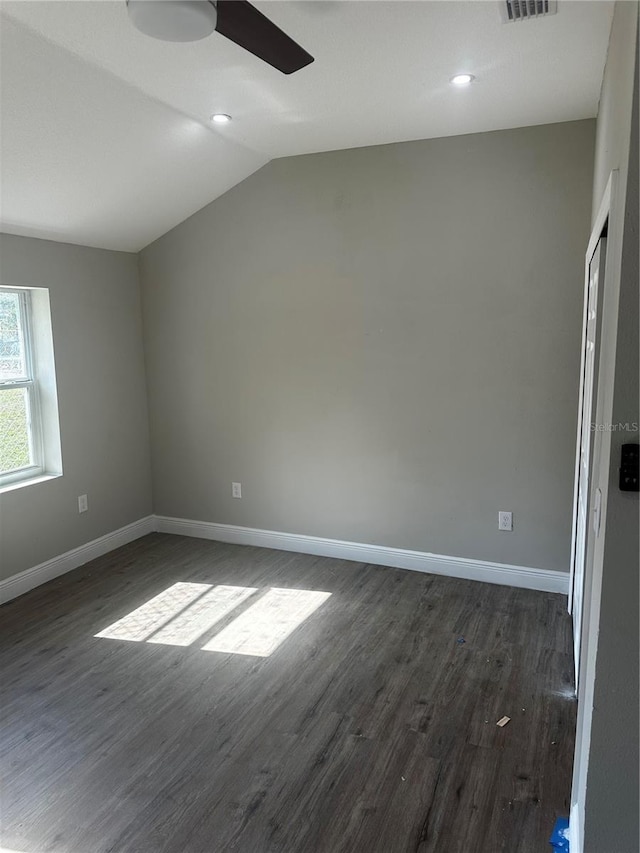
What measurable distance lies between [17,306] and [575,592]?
11.6ft

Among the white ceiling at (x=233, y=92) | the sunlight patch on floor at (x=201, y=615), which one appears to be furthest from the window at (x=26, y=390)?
the sunlight patch on floor at (x=201, y=615)

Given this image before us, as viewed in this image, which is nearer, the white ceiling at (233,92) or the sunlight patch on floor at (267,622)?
the white ceiling at (233,92)

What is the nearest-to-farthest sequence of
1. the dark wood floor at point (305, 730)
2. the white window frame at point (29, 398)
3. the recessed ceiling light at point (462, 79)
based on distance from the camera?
the dark wood floor at point (305, 730) < the recessed ceiling light at point (462, 79) < the white window frame at point (29, 398)

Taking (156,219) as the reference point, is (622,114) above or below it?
below

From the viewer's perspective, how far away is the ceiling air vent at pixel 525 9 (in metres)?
2.05

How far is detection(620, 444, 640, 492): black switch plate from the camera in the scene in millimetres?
1468

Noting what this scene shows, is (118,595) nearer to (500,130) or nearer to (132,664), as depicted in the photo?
(132,664)

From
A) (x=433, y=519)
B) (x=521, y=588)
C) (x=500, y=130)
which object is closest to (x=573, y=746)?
(x=521, y=588)

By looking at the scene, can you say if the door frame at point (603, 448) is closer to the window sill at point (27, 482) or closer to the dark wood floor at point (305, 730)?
the dark wood floor at point (305, 730)

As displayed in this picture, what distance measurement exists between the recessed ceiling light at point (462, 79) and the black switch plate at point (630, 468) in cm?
194

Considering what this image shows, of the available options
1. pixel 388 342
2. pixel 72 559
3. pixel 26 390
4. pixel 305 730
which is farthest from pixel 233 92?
pixel 72 559

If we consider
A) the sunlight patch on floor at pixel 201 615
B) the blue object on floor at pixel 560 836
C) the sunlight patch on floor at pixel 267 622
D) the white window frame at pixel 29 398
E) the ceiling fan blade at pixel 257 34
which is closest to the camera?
the ceiling fan blade at pixel 257 34

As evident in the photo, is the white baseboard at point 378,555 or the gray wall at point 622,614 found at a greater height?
the gray wall at point 622,614

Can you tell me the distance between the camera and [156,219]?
416 cm
